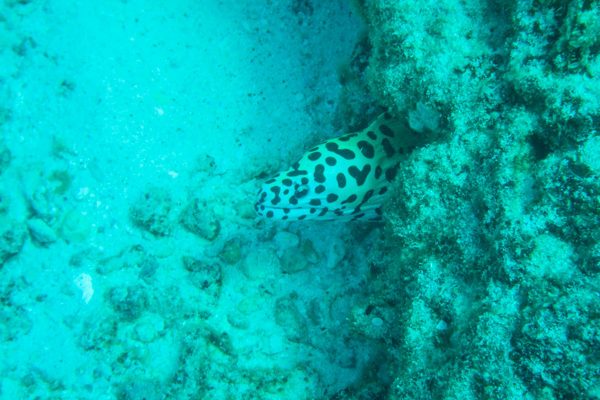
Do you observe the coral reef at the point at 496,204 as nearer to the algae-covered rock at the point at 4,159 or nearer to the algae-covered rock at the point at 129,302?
the algae-covered rock at the point at 129,302

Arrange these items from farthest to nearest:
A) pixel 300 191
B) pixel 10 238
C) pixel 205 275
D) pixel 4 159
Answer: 1. pixel 4 159
2. pixel 10 238
3. pixel 205 275
4. pixel 300 191

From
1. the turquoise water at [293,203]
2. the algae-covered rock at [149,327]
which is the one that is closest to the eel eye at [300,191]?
the turquoise water at [293,203]

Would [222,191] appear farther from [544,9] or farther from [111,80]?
[544,9]

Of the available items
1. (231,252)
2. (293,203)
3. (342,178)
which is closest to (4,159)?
(231,252)

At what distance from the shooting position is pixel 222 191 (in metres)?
4.58

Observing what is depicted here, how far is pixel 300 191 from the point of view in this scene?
12.3ft

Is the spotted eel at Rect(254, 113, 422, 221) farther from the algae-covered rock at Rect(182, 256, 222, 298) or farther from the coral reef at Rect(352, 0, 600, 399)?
the coral reef at Rect(352, 0, 600, 399)

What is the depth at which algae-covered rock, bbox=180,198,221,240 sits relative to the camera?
14.3ft

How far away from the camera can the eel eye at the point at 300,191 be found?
374 cm

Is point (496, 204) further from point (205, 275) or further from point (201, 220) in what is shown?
point (201, 220)

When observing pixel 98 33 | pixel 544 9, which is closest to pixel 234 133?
pixel 98 33

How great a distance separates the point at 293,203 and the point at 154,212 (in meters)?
1.55

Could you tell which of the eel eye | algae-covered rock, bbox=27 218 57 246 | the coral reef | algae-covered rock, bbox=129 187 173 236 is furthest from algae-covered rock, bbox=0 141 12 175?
the coral reef

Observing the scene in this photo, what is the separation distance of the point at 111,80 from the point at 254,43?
1709mm
